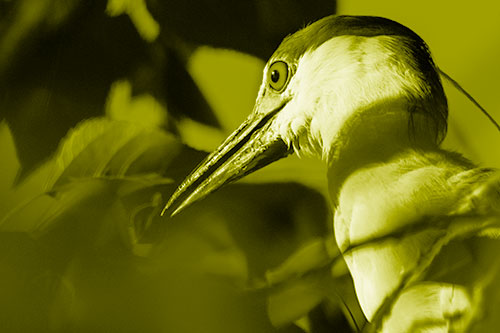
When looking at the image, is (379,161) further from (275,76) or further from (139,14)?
(139,14)

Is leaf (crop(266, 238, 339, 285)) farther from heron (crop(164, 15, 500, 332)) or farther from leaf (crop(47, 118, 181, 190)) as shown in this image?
leaf (crop(47, 118, 181, 190))

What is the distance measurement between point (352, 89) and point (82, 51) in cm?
47

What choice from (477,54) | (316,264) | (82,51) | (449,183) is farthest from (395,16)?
(82,51)

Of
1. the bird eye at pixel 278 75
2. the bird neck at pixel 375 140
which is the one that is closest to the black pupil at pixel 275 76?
the bird eye at pixel 278 75

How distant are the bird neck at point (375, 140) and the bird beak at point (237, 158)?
9 cm

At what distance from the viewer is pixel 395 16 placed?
3.10 feet

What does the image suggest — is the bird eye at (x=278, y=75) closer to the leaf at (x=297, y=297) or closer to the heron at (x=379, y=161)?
the heron at (x=379, y=161)

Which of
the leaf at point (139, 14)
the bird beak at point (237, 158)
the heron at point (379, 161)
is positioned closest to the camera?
the heron at point (379, 161)

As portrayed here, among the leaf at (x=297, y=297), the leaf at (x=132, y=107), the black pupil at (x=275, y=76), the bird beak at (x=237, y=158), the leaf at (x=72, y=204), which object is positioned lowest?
the leaf at (x=297, y=297)

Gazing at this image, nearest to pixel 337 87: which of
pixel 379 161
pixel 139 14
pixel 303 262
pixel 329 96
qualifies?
pixel 329 96

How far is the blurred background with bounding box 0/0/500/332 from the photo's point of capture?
880mm

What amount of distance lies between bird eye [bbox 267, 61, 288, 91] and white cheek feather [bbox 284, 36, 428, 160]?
0.02 meters

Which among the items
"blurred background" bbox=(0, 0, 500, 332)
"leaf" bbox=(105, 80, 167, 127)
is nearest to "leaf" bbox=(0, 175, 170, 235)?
"blurred background" bbox=(0, 0, 500, 332)

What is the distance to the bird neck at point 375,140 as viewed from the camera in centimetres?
86
